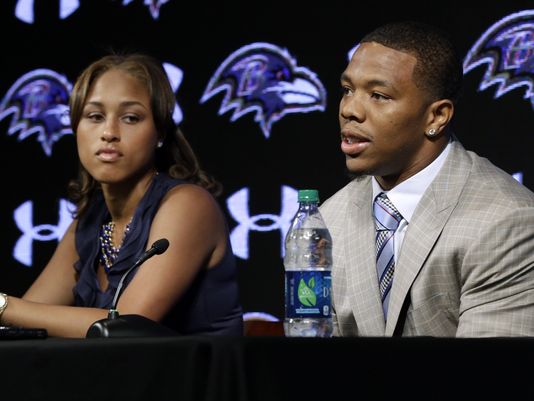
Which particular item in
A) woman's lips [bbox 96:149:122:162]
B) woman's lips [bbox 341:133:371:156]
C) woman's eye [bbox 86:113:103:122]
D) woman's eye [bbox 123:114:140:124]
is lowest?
woman's lips [bbox 341:133:371:156]

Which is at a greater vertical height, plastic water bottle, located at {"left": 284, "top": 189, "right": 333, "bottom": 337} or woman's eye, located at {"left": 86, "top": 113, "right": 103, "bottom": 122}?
woman's eye, located at {"left": 86, "top": 113, "right": 103, "bottom": 122}

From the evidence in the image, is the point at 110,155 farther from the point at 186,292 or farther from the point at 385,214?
the point at 385,214

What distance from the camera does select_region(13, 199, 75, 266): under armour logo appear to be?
366 centimetres

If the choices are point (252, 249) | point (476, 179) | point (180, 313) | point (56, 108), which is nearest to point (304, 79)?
point (252, 249)

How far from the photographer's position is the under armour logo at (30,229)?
3662 millimetres

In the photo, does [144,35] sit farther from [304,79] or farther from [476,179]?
[476,179]

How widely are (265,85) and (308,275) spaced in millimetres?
1898

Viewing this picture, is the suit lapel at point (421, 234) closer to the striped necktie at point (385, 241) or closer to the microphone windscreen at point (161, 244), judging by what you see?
the striped necktie at point (385, 241)

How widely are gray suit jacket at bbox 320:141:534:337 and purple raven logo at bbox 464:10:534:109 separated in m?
1.15

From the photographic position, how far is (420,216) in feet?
6.68

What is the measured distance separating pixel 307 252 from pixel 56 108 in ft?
5.94

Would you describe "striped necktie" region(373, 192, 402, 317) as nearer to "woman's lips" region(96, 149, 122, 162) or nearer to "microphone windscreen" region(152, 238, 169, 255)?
"microphone windscreen" region(152, 238, 169, 255)

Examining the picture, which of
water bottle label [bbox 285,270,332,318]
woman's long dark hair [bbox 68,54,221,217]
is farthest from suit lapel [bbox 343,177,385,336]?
woman's long dark hair [bbox 68,54,221,217]

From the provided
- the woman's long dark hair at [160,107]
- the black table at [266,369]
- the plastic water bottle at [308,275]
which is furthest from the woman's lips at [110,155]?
the black table at [266,369]
